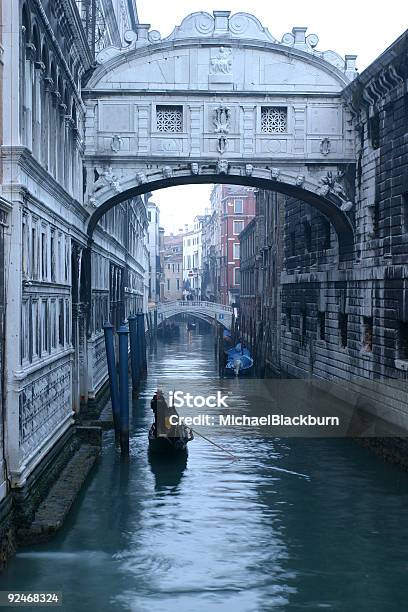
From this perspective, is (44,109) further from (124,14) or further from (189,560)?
(124,14)

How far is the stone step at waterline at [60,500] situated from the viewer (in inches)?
452

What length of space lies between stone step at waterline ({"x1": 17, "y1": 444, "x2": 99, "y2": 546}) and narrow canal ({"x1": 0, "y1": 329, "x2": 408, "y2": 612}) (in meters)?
0.21

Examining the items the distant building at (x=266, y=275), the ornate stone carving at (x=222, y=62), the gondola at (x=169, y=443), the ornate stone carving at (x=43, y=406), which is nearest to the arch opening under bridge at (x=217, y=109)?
the ornate stone carving at (x=222, y=62)

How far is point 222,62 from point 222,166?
231 cm

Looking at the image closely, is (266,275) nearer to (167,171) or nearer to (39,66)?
(167,171)

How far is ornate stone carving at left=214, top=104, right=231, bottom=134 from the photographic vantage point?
65.7 feet

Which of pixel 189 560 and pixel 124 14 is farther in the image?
pixel 124 14

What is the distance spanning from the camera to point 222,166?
20.1 metres

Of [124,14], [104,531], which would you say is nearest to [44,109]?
[104,531]

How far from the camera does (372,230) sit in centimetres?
1922

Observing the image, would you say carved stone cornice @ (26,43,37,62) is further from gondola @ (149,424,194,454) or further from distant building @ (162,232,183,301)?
distant building @ (162,232,183,301)

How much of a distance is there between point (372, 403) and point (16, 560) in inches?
380

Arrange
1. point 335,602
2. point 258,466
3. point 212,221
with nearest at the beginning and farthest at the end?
point 335,602
point 258,466
point 212,221

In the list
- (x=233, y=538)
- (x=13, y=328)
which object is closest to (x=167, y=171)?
(x=13, y=328)
